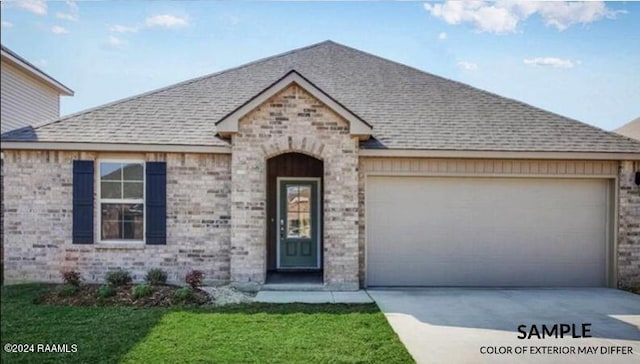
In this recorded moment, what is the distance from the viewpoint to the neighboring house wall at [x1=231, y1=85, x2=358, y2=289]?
865 centimetres

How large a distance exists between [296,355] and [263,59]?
965 cm

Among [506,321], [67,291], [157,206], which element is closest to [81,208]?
[157,206]

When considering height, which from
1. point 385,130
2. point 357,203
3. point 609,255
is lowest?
point 609,255

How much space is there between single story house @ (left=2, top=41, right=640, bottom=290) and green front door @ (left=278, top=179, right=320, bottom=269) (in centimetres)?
162

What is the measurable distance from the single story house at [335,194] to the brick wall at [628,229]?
0.08ft

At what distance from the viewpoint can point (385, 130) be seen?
9.64 m

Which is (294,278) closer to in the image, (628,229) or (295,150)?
(295,150)

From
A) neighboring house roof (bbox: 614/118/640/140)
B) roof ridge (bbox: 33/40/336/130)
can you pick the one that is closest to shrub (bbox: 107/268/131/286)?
roof ridge (bbox: 33/40/336/130)

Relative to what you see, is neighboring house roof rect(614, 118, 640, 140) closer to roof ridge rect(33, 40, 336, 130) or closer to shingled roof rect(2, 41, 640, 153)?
shingled roof rect(2, 41, 640, 153)

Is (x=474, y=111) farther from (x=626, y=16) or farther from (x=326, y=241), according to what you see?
(x=326, y=241)

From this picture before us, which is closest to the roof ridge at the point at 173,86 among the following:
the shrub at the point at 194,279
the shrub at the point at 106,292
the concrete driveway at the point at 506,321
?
the shrub at the point at 106,292

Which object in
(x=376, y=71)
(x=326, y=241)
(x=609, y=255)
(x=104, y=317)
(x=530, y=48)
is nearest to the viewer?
(x=104, y=317)

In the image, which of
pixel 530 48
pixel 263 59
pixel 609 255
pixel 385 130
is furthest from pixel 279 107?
pixel 609 255

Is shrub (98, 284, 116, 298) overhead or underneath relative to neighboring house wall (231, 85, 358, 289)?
underneath
